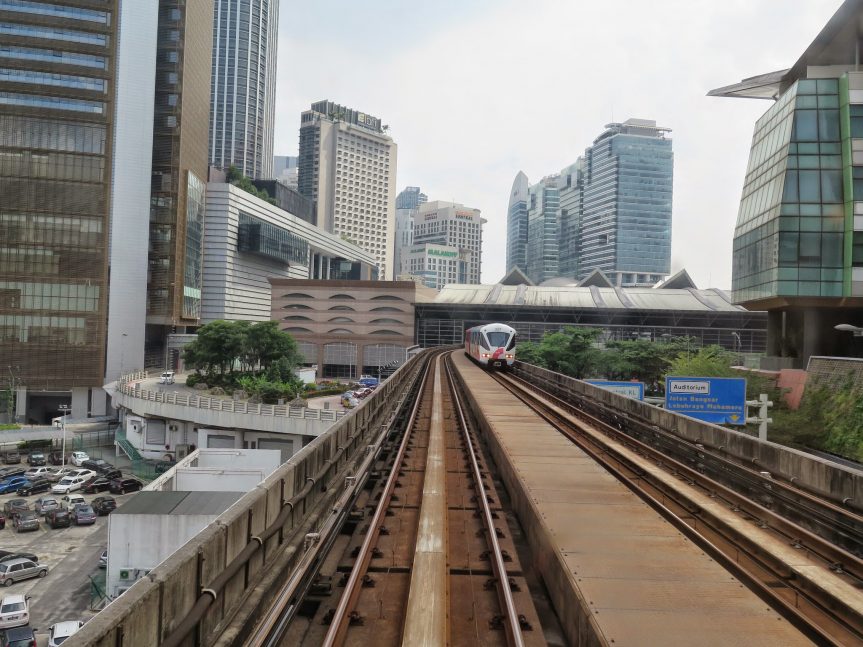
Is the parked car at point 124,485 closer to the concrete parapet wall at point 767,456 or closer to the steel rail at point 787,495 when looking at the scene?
the concrete parapet wall at point 767,456

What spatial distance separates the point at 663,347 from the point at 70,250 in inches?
2505

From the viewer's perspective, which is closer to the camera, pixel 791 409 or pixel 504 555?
pixel 504 555

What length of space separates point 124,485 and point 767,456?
42656 mm

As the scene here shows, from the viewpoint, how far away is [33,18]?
6975 centimetres

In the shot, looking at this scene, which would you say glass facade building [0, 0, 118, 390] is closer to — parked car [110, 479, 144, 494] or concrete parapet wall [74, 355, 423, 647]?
parked car [110, 479, 144, 494]

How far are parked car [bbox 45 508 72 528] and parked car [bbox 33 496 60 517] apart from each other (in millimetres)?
1023

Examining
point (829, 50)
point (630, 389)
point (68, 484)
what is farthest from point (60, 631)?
point (829, 50)

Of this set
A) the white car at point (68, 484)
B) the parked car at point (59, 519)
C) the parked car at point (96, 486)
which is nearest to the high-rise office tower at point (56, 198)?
the white car at point (68, 484)

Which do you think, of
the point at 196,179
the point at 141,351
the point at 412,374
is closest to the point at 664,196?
the point at 196,179

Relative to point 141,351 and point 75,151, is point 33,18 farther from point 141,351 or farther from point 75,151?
point 141,351

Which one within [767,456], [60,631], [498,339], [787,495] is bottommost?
[60,631]

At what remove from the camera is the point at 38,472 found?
150 feet

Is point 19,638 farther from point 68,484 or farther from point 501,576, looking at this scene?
point 68,484

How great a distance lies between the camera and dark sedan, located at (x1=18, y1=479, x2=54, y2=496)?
41.1 m
